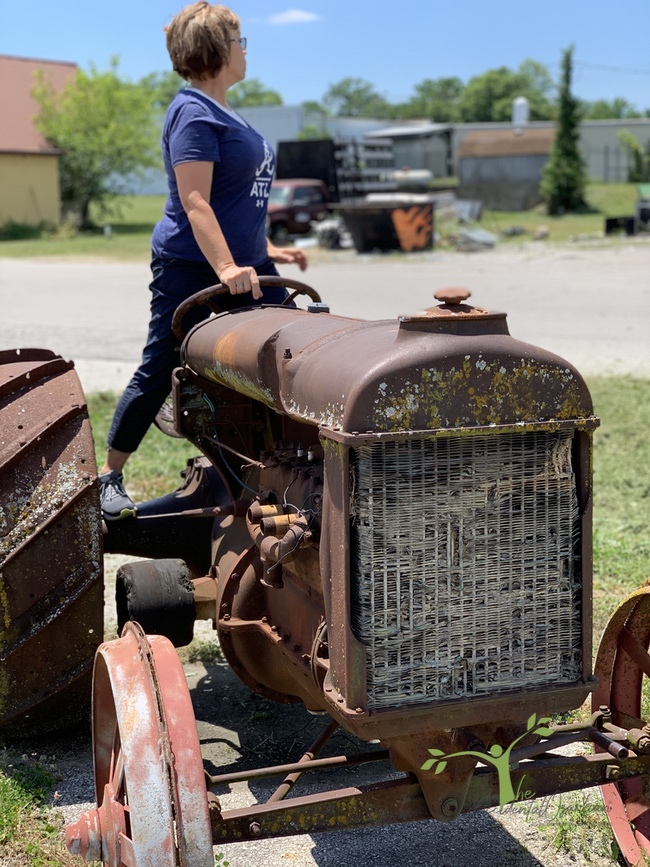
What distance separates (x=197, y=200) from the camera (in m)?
3.29

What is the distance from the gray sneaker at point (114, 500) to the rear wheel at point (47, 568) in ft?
1.22

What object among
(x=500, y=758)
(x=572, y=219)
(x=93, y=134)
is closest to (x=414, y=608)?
(x=500, y=758)

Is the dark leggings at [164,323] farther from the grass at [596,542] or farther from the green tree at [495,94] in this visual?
the green tree at [495,94]

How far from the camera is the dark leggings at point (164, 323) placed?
11.5 ft

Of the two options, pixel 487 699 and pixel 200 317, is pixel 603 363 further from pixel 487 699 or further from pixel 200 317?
pixel 487 699

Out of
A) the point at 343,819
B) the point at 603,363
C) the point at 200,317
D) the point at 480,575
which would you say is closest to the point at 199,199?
the point at 200,317

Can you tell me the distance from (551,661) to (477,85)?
104 m

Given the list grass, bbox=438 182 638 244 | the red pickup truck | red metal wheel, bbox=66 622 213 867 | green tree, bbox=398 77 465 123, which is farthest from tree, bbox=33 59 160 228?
green tree, bbox=398 77 465 123

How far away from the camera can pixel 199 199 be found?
329cm

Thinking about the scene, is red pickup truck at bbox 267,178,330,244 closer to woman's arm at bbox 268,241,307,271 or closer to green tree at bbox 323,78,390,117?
woman's arm at bbox 268,241,307,271

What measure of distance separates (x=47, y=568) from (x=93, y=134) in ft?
115

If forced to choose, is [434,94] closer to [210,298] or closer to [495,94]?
[495,94]

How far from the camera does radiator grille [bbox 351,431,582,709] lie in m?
2.09

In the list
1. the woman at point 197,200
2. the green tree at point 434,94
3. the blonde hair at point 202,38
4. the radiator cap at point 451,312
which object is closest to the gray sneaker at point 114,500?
the woman at point 197,200
